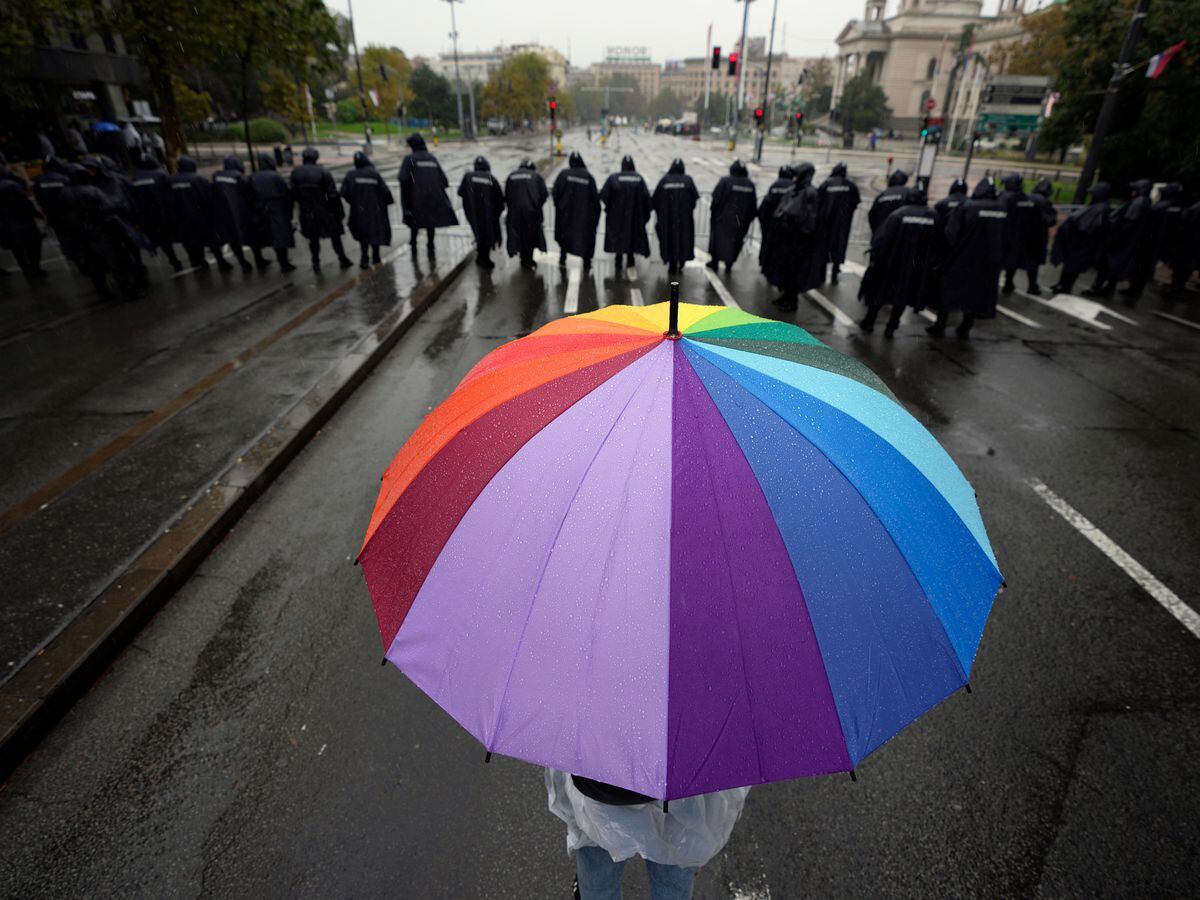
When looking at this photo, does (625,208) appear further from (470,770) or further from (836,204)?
(470,770)

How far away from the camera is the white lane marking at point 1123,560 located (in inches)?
148

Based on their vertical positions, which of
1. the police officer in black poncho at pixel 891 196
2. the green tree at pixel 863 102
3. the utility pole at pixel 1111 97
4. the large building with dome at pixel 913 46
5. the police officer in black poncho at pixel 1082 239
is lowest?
the police officer in black poncho at pixel 1082 239

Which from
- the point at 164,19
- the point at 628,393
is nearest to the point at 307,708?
the point at 628,393

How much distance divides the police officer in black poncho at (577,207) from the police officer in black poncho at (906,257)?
515cm

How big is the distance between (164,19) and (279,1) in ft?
10.2

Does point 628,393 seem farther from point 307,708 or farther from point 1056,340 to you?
point 1056,340

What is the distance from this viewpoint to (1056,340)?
339 inches

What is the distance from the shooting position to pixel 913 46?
7988 cm

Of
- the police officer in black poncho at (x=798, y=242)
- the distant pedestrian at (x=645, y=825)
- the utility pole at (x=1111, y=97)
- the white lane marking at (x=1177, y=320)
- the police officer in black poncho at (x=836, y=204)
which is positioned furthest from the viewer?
the utility pole at (x=1111, y=97)

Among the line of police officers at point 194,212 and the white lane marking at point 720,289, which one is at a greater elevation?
the line of police officers at point 194,212

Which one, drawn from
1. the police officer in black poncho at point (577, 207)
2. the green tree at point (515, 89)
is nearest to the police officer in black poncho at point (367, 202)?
the police officer in black poncho at point (577, 207)

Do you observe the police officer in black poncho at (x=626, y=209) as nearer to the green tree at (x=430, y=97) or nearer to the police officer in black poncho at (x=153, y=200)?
the police officer in black poncho at (x=153, y=200)

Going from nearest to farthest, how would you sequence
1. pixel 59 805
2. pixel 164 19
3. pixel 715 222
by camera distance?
1. pixel 59 805
2. pixel 715 222
3. pixel 164 19

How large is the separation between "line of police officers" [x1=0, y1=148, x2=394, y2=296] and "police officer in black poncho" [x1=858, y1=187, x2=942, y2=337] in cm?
813
